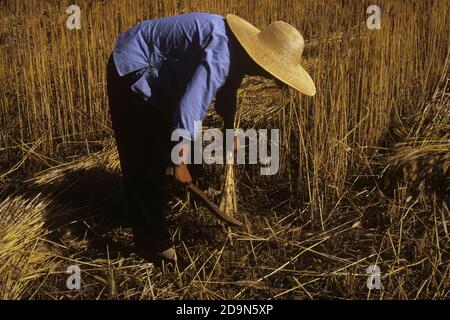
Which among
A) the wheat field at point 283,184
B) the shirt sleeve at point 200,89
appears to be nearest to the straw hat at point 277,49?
the shirt sleeve at point 200,89

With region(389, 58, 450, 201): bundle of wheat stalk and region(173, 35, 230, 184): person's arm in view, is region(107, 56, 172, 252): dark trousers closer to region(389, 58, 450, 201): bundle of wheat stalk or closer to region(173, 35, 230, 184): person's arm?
region(173, 35, 230, 184): person's arm

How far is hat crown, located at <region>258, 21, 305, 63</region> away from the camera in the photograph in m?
1.73

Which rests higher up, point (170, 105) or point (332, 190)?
point (170, 105)

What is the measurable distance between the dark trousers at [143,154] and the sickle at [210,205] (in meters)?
0.12

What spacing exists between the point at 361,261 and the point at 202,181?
739 millimetres

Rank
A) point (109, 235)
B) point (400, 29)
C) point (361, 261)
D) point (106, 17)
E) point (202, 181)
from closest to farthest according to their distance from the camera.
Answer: point (361, 261)
point (109, 235)
point (202, 181)
point (400, 29)
point (106, 17)

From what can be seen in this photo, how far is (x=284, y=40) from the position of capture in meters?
1.74

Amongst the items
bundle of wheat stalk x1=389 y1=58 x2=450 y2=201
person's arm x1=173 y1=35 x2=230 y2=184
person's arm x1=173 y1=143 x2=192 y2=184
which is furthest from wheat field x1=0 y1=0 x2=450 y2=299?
person's arm x1=173 y1=35 x2=230 y2=184

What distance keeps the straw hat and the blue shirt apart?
0.06 meters

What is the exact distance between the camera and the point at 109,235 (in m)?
2.15

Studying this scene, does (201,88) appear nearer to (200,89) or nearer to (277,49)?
(200,89)
